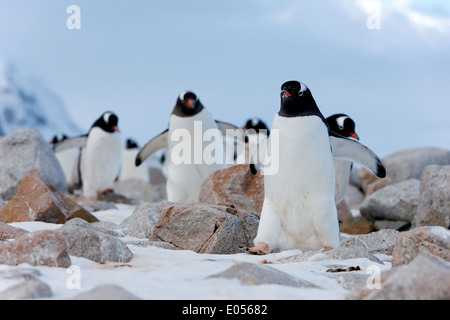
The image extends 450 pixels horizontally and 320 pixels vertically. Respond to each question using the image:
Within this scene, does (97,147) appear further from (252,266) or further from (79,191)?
(252,266)

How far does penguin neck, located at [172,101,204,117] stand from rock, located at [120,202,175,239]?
7.07ft

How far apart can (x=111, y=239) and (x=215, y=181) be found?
3.12m

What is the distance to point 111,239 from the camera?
4.16 meters

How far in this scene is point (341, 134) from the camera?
27.2ft

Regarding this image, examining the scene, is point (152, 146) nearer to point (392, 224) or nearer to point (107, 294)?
point (392, 224)

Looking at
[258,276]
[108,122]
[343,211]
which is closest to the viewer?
[258,276]

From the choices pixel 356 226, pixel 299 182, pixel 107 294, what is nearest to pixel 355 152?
pixel 299 182

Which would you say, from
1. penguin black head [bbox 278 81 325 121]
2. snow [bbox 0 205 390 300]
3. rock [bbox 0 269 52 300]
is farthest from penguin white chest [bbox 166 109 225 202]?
rock [bbox 0 269 52 300]

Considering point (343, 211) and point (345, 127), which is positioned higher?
point (345, 127)

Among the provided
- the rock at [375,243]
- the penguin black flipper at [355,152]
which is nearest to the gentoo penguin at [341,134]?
the penguin black flipper at [355,152]

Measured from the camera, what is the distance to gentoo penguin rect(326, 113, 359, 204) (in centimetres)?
826

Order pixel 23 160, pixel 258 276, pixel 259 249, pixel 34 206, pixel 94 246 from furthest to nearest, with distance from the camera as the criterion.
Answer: pixel 23 160, pixel 34 206, pixel 259 249, pixel 94 246, pixel 258 276

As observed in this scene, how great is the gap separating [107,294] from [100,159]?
979cm

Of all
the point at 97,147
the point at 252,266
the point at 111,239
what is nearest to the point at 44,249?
the point at 111,239
